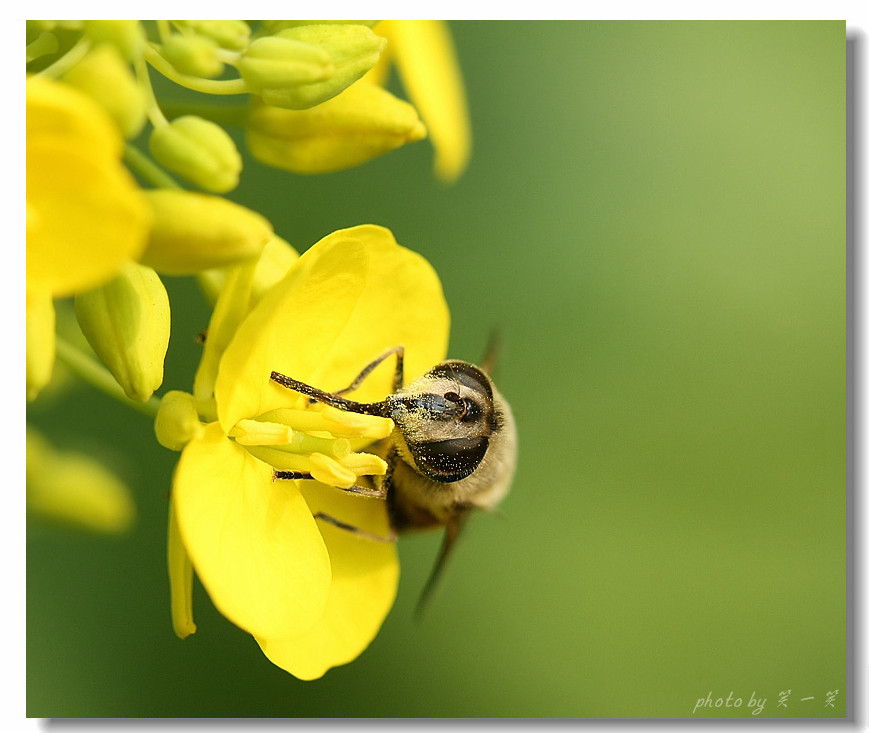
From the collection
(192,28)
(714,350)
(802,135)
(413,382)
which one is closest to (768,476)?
(714,350)

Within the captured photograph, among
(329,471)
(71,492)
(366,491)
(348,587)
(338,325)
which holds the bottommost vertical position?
(71,492)

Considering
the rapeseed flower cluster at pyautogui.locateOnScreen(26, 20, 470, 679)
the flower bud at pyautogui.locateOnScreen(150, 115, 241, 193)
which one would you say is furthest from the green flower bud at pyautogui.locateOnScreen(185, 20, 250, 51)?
the flower bud at pyautogui.locateOnScreen(150, 115, 241, 193)

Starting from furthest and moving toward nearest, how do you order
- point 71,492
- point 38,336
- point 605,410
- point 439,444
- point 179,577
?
point 605,410, point 71,492, point 439,444, point 179,577, point 38,336

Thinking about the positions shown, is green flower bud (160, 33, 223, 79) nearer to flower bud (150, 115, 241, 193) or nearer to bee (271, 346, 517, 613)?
flower bud (150, 115, 241, 193)

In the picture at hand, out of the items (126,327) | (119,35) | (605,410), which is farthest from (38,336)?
(605,410)

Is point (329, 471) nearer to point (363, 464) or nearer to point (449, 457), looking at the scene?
point (363, 464)

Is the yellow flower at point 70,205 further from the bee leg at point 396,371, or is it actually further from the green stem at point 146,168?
the bee leg at point 396,371
